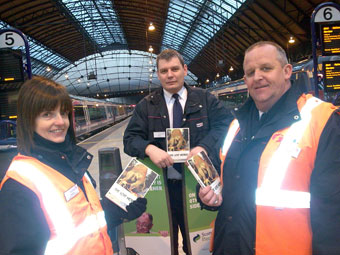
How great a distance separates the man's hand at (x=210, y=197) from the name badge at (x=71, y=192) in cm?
76

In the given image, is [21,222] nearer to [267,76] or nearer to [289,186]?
[289,186]

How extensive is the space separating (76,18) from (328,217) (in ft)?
95.8

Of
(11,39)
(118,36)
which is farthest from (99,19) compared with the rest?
(11,39)

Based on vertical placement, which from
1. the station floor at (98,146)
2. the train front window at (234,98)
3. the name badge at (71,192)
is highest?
the train front window at (234,98)

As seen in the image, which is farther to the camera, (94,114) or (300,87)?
(94,114)

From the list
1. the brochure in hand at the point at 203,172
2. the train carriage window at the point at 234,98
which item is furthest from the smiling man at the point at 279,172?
the train carriage window at the point at 234,98

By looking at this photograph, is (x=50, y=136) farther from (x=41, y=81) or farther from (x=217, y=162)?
(x=217, y=162)

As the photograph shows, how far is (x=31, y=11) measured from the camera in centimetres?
2141

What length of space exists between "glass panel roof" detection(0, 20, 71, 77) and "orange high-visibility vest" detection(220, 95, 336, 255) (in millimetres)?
29380

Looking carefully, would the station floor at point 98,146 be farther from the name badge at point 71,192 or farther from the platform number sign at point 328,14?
the platform number sign at point 328,14

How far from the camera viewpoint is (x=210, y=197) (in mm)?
1653

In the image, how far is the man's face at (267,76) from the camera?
150cm

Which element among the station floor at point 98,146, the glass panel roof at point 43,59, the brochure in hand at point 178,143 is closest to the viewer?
the brochure in hand at point 178,143

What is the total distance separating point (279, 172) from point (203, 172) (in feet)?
1.85
